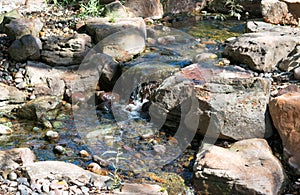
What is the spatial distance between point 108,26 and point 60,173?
10.7 ft

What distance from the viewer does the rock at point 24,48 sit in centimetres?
562

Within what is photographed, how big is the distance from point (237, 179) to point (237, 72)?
2.14 metres

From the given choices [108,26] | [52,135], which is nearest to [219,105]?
[52,135]

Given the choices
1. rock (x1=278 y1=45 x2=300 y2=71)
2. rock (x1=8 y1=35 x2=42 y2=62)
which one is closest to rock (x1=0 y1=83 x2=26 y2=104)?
rock (x1=8 y1=35 x2=42 y2=62)

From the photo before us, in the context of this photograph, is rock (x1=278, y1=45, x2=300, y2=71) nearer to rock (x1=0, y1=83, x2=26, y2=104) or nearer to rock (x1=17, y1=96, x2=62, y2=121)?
rock (x1=17, y1=96, x2=62, y2=121)

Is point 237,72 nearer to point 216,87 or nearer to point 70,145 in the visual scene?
point 216,87

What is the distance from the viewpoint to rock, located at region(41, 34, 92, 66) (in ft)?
18.8

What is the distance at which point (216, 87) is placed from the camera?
4.33m

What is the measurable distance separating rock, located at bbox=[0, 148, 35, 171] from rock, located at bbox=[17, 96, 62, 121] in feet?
3.69

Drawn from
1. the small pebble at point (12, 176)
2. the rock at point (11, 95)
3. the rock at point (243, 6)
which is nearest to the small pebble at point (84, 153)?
the small pebble at point (12, 176)

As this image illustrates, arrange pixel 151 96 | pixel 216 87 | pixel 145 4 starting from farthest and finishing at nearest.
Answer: pixel 145 4
pixel 151 96
pixel 216 87

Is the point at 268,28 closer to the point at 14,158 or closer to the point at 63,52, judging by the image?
the point at 63,52

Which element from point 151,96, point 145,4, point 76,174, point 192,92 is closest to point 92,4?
point 145,4

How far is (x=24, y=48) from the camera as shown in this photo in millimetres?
5629
